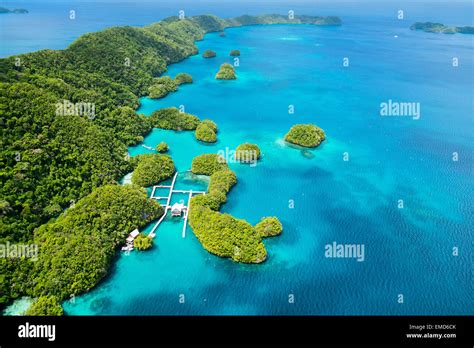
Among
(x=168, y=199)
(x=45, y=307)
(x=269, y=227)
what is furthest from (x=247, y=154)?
(x=45, y=307)

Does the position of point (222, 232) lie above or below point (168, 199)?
below

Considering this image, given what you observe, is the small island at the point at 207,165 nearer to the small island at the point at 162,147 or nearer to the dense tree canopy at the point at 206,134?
the small island at the point at 162,147

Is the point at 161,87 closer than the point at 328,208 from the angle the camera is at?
No

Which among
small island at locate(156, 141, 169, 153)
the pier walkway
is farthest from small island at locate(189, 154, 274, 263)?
small island at locate(156, 141, 169, 153)

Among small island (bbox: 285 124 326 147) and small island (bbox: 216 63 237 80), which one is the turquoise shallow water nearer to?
small island (bbox: 285 124 326 147)

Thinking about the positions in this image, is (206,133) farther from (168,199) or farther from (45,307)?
(45,307)

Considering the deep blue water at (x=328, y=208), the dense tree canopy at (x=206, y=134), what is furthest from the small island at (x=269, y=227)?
the dense tree canopy at (x=206, y=134)

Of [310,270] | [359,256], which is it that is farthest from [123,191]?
[359,256]
